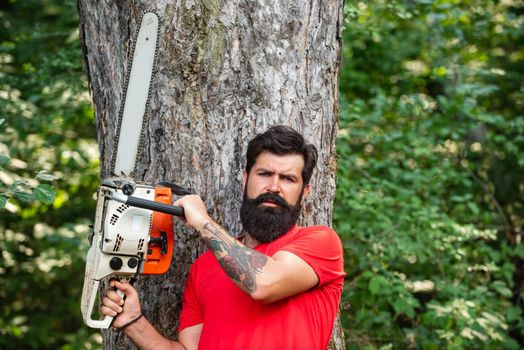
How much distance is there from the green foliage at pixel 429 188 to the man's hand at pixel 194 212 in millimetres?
2069

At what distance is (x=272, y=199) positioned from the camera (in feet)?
8.45

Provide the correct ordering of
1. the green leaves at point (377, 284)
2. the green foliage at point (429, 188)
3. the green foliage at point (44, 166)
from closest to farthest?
1. the green leaves at point (377, 284)
2. the green foliage at point (429, 188)
3. the green foliage at point (44, 166)

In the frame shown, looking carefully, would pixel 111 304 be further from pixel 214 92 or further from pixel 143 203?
pixel 214 92

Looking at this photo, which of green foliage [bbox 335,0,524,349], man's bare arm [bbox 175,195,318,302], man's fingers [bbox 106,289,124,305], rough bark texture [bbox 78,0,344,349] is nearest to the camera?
man's bare arm [bbox 175,195,318,302]

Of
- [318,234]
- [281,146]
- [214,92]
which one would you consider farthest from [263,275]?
[214,92]

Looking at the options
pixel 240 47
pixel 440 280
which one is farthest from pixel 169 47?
pixel 440 280

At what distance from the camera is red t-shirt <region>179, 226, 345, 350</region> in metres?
2.36

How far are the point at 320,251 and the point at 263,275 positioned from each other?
273 mm

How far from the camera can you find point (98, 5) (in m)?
3.08

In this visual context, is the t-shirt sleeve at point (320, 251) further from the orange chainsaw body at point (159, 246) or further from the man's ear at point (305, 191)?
the orange chainsaw body at point (159, 246)

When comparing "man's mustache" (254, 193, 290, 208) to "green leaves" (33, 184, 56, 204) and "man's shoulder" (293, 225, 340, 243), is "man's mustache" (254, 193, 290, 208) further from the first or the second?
"green leaves" (33, 184, 56, 204)

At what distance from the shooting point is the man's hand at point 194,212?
7.70ft

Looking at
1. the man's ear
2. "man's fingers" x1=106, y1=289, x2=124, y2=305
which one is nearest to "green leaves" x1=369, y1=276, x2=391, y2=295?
the man's ear

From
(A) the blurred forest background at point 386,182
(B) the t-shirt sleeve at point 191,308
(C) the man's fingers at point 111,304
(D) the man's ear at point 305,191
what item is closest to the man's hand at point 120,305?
(C) the man's fingers at point 111,304
